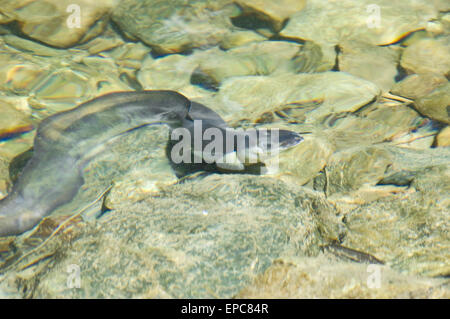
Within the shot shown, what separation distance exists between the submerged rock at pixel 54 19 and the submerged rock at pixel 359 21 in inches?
107

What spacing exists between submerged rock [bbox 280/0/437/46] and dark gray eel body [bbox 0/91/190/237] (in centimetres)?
221

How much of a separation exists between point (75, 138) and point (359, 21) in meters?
3.97

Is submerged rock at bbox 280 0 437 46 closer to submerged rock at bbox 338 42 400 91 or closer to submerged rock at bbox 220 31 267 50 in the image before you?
submerged rock at bbox 338 42 400 91

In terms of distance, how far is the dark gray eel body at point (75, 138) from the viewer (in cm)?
322

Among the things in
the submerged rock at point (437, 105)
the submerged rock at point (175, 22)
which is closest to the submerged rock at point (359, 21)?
the submerged rock at point (175, 22)

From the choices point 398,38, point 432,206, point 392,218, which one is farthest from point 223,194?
point 398,38

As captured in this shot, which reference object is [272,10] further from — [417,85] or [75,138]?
[75,138]

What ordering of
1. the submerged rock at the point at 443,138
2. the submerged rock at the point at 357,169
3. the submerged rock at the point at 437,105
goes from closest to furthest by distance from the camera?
1. the submerged rock at the point at 357,169
2. the submerged rock at the point at 443,138
3. the submerged rock at the point at 437,105

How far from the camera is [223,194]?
101 inches

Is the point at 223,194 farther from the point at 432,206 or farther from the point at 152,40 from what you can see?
the point at 152,40

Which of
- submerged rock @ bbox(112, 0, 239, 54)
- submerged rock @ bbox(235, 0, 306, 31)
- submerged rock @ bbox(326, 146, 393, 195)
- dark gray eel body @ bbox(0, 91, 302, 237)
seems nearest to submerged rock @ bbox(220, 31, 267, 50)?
submerged rock @ bbox(112, 0, 239, 54)

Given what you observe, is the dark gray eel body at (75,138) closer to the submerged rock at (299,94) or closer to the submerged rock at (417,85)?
the submerged rock at (299,94)

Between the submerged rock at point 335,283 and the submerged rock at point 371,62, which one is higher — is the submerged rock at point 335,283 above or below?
above

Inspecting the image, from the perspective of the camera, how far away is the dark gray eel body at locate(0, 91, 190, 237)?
321 cm
